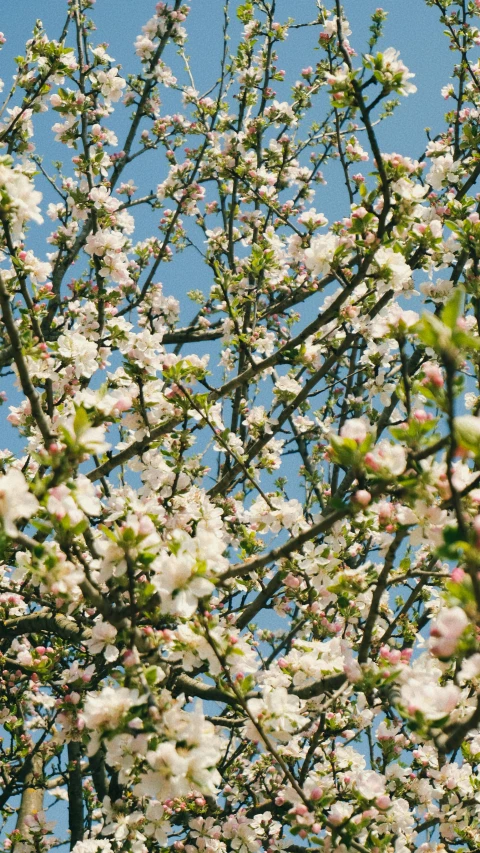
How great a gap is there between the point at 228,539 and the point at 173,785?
257cm

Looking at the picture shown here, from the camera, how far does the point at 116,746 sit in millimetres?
2021

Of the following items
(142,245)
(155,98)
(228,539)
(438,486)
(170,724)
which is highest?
(155,98)

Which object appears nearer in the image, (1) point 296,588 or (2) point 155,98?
(1) point 296,588

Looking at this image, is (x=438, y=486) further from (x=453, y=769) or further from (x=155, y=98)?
(x=155, y=98)

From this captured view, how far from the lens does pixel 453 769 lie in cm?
349

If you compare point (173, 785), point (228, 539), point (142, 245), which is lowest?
point (173, 785)

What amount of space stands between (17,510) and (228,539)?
2.82 meters

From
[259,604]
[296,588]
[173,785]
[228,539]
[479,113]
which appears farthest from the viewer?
[479,113]

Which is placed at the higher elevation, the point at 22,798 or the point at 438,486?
the point at 22,798

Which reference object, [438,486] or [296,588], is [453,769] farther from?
[438,486]

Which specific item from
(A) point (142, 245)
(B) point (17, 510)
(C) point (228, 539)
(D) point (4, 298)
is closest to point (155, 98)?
(A) point (142, 245)

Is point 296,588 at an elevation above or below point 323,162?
below

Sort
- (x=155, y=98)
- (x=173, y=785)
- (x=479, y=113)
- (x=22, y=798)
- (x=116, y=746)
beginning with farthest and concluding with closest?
(x=155, y=98) < (x=22, y=798) < (x=479, y=113) < (x=116, y=746) < (x=173, y=785)

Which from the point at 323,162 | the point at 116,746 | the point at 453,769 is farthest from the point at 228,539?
the point at 323,162
